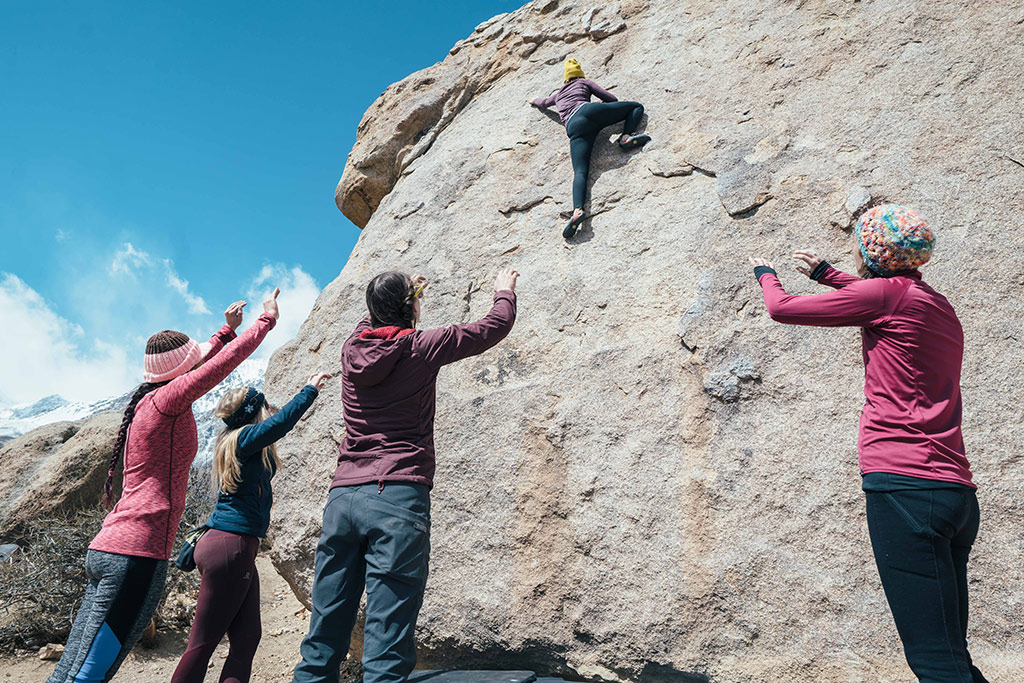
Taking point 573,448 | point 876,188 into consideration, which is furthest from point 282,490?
point 876,188

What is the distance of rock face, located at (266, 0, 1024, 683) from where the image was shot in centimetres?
282

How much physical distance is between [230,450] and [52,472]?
5.18 meters

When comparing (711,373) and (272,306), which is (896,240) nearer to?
(711,373)

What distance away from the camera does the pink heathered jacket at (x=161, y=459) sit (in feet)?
8.90

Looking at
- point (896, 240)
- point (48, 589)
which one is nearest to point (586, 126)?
point (896, 240)

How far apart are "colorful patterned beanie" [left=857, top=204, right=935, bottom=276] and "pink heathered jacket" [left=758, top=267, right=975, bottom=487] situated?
2.3 inches

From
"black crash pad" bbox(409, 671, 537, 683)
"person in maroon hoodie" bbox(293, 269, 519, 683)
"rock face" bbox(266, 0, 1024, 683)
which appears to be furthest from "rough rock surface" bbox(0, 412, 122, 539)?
"person in maroon hoodie" bbox(293, 269, 519, 683)

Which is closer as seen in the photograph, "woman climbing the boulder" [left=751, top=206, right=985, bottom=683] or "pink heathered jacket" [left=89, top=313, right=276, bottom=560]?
"woman climbing the boulder" [left=751, top=206, right=985, bottom=683]

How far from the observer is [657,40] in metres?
5.20

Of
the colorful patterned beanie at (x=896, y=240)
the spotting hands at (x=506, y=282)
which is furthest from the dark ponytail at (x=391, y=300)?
the colorful patterned beanie at (x=896, y=240)

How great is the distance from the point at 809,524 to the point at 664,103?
300 cm

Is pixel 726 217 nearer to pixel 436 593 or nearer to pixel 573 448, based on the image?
pixel 573 448

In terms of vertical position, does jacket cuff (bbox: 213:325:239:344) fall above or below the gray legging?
above

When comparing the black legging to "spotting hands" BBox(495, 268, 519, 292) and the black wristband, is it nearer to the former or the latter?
"spotting hands" BBox(495, 268, 519, 292)
